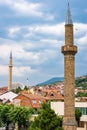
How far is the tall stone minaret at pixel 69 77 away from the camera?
3169 cm

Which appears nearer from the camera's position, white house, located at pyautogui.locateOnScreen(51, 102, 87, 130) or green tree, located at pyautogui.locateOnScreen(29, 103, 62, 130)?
green tree, located at pyautogui.locateOnScreen(29, 103, 62, 130)

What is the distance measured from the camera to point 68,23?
32.3 meters

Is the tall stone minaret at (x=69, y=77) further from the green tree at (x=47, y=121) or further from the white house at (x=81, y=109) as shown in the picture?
the white house at (x=81, y=109)

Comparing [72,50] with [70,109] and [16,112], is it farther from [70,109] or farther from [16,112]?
[16,112]

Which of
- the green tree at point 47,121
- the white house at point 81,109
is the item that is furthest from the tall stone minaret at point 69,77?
the white house at point 81,109

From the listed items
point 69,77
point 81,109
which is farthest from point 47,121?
point 81,109

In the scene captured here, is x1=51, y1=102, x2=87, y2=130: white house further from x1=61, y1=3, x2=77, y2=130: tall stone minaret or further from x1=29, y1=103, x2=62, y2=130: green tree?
x1=61, y1=3, x2=77, y2=130: tall stone minaret

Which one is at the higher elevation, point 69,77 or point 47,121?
point 69,77

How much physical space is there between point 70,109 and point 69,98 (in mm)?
900

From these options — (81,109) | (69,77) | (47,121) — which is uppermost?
(69,77)

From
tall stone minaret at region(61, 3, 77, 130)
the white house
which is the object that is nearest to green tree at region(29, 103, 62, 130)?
tall stone minaret at region(61, 3, 77, 130)

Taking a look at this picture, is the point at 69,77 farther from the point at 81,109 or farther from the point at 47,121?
the point at 81,109

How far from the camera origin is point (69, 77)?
32.3 m

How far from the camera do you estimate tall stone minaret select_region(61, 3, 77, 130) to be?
104ft
